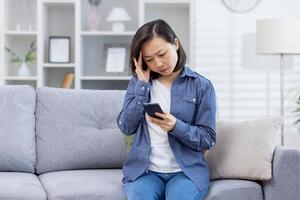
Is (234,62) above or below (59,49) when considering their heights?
below

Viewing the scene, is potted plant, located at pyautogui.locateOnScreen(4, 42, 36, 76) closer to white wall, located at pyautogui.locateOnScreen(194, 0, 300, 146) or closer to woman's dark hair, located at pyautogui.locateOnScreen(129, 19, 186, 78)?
white wall, located at pyautogui.locateOnScreen(194, 0, 300, 146)

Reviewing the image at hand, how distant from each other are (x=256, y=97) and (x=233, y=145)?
2101 millimetres

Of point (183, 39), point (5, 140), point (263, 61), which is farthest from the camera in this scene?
point (183, 39)

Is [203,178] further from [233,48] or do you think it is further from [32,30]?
[32,30]

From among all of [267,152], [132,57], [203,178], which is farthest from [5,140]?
[267,152]

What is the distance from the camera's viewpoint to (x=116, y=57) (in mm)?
4781

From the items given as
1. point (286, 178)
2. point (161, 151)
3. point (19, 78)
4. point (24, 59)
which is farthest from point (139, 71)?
point (24, 59)

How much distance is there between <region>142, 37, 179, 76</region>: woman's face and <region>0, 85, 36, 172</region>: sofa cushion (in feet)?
2.73

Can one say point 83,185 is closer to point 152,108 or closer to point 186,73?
point 152,108

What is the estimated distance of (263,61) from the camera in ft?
14.2

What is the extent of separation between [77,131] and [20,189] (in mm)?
548

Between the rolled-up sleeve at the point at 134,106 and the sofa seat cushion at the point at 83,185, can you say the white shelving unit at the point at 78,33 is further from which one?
the rolled-up sleeve at the point at 134,106

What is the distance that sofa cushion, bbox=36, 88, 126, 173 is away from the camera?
279cm

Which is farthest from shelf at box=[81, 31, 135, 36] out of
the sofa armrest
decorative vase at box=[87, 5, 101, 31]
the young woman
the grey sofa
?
the sofa armrest
